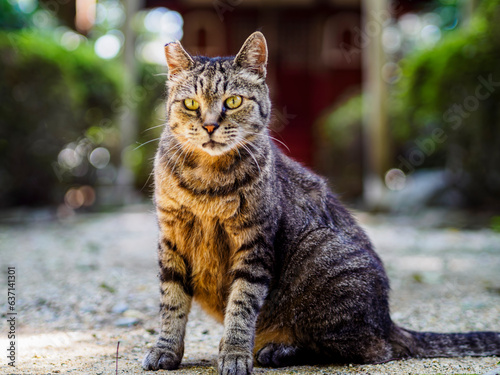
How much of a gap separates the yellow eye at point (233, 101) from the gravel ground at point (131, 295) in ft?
3.66

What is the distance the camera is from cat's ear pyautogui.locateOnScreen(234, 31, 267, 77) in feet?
9.45

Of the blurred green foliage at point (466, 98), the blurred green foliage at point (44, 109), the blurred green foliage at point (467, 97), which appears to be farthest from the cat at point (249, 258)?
the blurred green foliage at point (44, 109)

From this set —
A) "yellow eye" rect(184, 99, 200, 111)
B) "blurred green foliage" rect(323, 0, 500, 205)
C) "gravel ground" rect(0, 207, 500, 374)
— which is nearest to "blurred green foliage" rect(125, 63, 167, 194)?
"gravel ground" rect(0, 207, 500, 374)

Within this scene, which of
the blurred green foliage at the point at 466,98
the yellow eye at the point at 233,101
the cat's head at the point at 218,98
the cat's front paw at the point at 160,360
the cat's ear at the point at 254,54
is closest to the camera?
the cat's front paw at the point at 160,360

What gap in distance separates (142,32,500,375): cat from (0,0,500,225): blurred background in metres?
1.69

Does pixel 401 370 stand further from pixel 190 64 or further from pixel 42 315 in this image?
pixel 42 315

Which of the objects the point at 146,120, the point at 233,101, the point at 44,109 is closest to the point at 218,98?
the point at 233,101

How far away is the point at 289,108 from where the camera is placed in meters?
14.0

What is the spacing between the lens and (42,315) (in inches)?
143

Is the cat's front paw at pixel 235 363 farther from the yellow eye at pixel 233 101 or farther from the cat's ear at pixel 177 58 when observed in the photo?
the cat's ear at pixel 177 58

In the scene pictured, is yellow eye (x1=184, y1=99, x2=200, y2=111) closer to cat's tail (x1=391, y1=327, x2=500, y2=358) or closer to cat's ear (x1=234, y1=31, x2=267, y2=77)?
cat's ear (x1=234, y1=31, x2=267, y2=77)

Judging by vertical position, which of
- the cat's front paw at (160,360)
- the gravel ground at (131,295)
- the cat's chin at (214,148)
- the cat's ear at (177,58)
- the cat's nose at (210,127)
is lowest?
the gravel ground at (131,295)

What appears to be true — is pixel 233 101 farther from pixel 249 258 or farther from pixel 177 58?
pixel 249 258

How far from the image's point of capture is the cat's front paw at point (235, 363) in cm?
238
